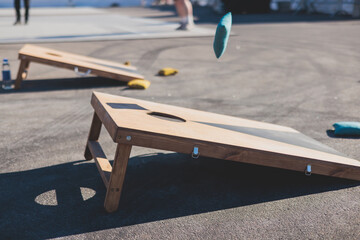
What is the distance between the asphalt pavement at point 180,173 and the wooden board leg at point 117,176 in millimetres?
91

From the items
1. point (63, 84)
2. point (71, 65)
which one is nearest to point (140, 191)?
point (71, 65)

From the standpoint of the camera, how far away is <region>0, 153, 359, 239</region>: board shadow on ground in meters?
3.35

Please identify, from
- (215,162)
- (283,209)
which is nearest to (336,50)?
(215,162)

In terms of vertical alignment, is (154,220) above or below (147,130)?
below

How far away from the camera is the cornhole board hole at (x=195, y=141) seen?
3371 millimetres

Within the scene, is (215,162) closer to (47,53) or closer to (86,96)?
(86,96)

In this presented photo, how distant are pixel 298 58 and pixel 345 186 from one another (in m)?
7.62

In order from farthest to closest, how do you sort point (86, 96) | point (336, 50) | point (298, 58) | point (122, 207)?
point (336, 50)
point (298, 58)
point (86, 96)
point (122, 207)

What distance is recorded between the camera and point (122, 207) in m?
3.59

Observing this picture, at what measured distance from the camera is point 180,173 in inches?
169

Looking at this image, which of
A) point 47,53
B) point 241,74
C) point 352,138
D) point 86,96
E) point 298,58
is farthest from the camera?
point 298,58

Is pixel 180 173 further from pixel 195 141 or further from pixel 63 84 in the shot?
pixel 63 84

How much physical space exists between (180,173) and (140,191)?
549 millimetres

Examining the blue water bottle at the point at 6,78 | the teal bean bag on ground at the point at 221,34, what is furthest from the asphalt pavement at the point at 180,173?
the teal bean bag on ground at the point at 221,34
